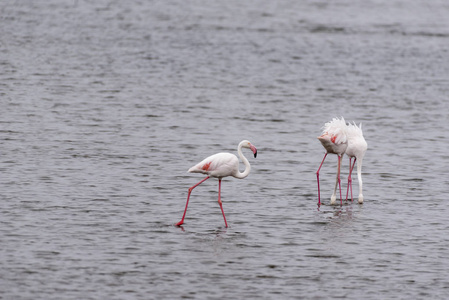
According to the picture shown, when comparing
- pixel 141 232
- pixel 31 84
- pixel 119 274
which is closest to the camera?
pixel 119 274

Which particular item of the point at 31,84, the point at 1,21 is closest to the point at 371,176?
the point at 31,84

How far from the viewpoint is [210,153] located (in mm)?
18422

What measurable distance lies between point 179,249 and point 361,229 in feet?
9.77

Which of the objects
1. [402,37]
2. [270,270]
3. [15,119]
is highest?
[402,37]

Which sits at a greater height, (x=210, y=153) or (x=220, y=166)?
(x=220, y=166)

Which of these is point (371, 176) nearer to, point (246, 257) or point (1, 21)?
point (246, 257)

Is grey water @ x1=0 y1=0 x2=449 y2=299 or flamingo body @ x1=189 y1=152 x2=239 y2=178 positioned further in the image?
flamingo body @ x1=189 y1=152 x2=239 y2=178

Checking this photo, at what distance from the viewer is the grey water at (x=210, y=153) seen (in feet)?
36.2

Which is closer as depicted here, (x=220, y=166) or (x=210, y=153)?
(x=220, y=166)

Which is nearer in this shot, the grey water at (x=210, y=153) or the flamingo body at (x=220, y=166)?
the grey water at (x=210, y=153)

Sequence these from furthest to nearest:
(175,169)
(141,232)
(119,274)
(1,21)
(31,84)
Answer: (1,21)
(31,84)
(175,169)
(141,232)
(119,274)

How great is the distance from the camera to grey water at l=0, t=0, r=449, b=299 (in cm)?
1105

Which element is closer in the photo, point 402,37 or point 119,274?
point 119,274

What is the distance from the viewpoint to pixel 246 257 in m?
11.7
